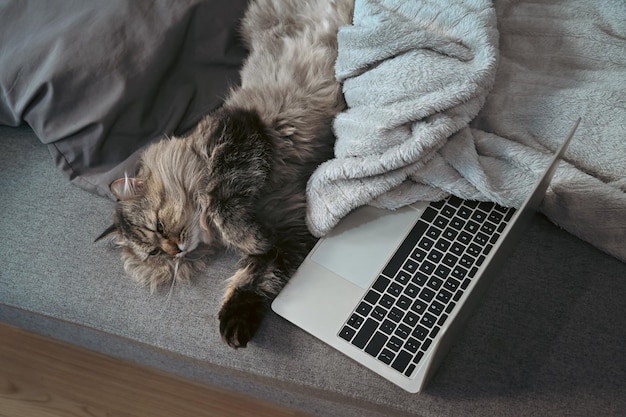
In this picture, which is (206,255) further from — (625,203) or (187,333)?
(625,203)

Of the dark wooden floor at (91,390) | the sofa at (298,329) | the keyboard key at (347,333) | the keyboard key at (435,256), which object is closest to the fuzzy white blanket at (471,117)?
the sofa at (298,329)

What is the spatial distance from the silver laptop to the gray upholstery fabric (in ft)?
0.16

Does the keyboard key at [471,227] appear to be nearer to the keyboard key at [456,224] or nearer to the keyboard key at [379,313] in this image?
the keyboard key at [456,224]

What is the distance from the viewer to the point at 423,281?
1171 millimetres

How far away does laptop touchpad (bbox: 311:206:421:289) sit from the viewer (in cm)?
120

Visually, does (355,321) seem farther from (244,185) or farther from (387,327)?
(244,185)

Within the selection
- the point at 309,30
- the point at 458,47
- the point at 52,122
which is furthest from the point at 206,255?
the point at 458,47

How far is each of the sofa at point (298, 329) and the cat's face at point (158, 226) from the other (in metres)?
0.04

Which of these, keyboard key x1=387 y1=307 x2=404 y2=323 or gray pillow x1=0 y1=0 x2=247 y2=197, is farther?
gray pillow x1=0 y1=0 x2=247 y2=197

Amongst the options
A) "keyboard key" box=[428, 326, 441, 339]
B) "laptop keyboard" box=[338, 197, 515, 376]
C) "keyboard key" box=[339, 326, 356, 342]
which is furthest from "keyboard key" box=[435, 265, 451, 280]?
"keyboard key" box=[339, 326, 356, 342]

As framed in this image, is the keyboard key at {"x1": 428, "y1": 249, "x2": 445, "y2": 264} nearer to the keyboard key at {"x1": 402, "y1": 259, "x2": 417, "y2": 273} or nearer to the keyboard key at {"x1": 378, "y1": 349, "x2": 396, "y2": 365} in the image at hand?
the keyboard key at {"x1": 402, "y1": 259, "x2": 417, "y2": 273}

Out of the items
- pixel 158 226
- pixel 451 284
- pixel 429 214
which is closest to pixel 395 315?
pixel 451 284

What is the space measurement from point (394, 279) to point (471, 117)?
39cm

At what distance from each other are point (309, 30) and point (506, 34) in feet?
1.59
